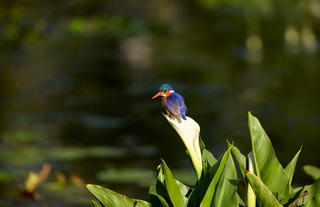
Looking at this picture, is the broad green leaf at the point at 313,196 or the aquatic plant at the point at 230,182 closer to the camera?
the aquatic plant at the point at 230,182

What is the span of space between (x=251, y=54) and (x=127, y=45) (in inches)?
108

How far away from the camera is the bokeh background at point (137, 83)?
20.4 ft

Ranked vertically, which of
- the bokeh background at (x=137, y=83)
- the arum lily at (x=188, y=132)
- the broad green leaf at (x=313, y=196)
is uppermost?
the bokeh background at (x=137, y=83)

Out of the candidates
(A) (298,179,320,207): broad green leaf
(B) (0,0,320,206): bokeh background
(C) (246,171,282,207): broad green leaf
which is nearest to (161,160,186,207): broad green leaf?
(C) (246,171,282,207): broad green leaf

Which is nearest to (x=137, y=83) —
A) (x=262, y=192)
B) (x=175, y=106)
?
(x=175, y=106)

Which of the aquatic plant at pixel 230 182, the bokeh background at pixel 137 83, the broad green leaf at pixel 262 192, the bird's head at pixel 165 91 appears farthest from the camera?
the bokeh background at pixel 137 83

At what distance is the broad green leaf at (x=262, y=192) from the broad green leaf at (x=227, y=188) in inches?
4.0

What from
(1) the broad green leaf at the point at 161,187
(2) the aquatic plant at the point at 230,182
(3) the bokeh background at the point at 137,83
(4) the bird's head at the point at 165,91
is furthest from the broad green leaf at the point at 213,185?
(3) the bokeh background at the point at 137,83

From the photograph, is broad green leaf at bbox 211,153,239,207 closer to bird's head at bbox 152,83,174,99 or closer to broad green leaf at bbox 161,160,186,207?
broad green leaf at bbox 161,160,186,207

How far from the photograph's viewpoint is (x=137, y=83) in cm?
1020

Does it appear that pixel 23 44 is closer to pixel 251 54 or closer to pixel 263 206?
pixel 251 54

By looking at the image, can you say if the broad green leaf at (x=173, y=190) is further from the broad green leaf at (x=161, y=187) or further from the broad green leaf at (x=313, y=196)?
the broad green leaf at (x=313, y=196)

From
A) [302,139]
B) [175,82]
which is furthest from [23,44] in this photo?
[302,139]

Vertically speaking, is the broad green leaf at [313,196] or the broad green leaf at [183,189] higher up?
the broad green leaf at [183,189]
